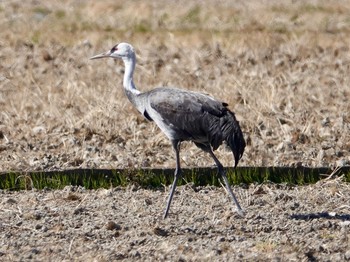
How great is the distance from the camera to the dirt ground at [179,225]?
777 centimetres

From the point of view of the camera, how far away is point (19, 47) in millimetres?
17703

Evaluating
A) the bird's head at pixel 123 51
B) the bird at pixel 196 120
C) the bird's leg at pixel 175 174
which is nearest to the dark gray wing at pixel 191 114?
the bird at pixel 196 120

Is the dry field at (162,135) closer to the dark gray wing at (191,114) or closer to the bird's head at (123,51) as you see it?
the dark gray wing at (191,114)

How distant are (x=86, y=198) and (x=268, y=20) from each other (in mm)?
12613

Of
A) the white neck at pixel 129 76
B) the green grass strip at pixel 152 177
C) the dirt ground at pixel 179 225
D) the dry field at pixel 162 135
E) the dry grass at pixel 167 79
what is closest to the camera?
the dirt ground at pixel 179 225

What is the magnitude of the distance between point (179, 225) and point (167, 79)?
20.1 feet

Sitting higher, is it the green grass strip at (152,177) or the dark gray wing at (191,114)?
the dark gray wing at (191,114)

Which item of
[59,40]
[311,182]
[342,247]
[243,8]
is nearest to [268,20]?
[243,8]

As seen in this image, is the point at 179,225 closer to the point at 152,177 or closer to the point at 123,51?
the point at 152,177

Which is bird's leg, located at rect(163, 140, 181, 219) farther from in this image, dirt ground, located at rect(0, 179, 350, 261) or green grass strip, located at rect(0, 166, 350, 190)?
green grass strip, located at rect(0, 166, 350, 190)

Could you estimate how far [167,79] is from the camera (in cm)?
1464

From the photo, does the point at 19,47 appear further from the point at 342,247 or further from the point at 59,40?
the point at 342,247

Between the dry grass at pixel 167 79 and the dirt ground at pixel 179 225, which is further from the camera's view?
the dry grass at pixel 167 79

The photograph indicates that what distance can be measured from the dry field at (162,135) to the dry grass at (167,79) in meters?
0.03
